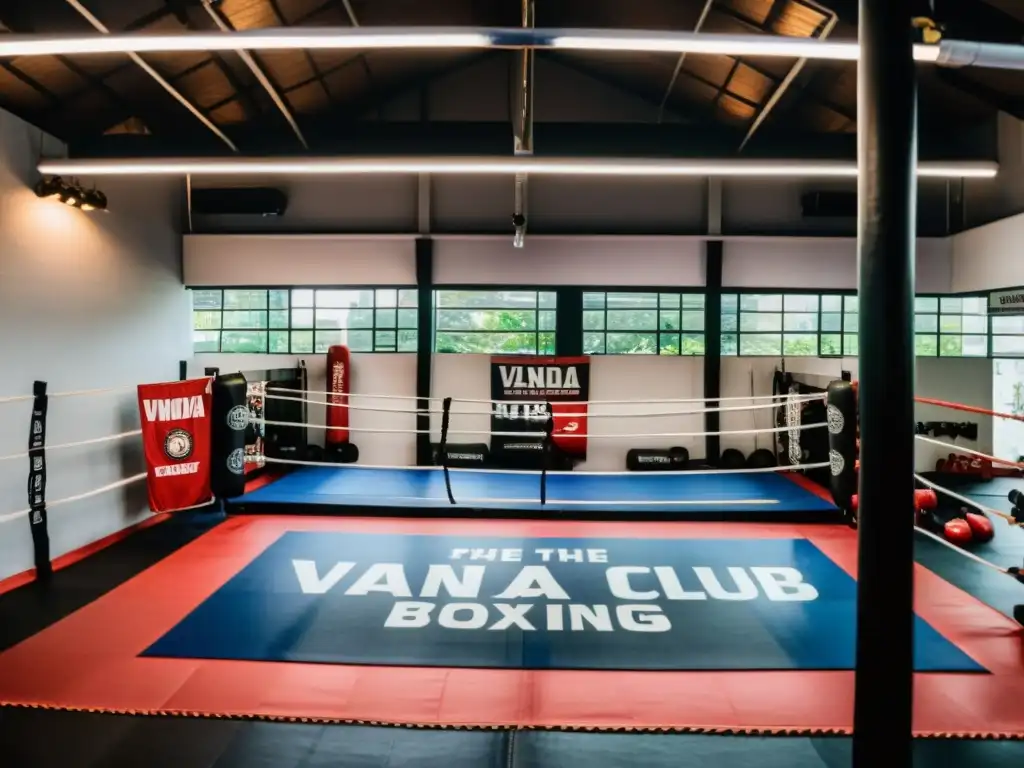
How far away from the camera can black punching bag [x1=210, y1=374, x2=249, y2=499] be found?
4605 millimetres

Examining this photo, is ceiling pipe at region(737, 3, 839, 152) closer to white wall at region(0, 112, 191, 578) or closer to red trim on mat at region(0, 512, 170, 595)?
white wall at region(0, 112, 191, 578)

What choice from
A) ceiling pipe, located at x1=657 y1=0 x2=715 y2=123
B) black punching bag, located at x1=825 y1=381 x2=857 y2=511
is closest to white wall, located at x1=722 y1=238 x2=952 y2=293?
ceiling pipe, located at x1=657 y1=0 x2=715 y2=123

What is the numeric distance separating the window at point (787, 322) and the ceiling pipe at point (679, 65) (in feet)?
8.37

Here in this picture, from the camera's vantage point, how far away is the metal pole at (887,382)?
138 cm

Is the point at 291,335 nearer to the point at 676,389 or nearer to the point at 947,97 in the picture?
the point at 676,389

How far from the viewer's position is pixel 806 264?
24.1 feet

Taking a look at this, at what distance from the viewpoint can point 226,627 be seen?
117 inches

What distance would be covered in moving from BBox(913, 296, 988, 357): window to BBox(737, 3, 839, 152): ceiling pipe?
3.46m

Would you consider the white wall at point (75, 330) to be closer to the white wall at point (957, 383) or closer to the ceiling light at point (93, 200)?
the ceiling light at point (93, 200)

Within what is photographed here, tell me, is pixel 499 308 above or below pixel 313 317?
above

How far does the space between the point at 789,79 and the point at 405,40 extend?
427cm

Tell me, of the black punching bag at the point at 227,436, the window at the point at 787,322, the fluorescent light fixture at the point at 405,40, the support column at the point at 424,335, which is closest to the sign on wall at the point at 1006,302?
the window at the point at 787,322

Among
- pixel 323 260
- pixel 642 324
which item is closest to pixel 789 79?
pixel 642 324

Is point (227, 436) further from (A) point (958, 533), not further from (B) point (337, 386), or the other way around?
(A) point (958, 533)
